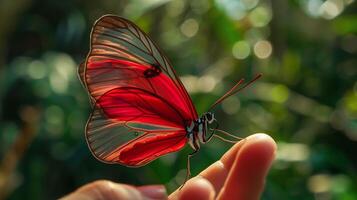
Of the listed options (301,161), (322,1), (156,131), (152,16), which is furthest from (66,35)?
(156,131)

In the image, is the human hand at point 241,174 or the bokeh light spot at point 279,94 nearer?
the human hand at point 241,174

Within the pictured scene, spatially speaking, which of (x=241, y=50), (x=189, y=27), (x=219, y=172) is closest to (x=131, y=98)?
(x=219, y=172)

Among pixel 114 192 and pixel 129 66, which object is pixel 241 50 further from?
pixel 114 192

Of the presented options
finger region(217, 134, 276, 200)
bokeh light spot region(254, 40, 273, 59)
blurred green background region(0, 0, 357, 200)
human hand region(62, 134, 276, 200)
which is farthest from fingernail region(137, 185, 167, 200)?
bokeh light spot region(254, 40, 273, 59)

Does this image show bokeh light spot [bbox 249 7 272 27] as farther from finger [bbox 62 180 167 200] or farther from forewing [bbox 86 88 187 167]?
finger [bbox 62 180 167 200]

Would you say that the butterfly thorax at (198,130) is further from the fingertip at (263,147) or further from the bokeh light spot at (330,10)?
the bokeh light spot at (330,10)

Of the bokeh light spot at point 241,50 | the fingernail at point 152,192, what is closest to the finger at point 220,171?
the fingernail at point 152,192

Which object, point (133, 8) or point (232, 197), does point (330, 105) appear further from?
point (232, 197)
